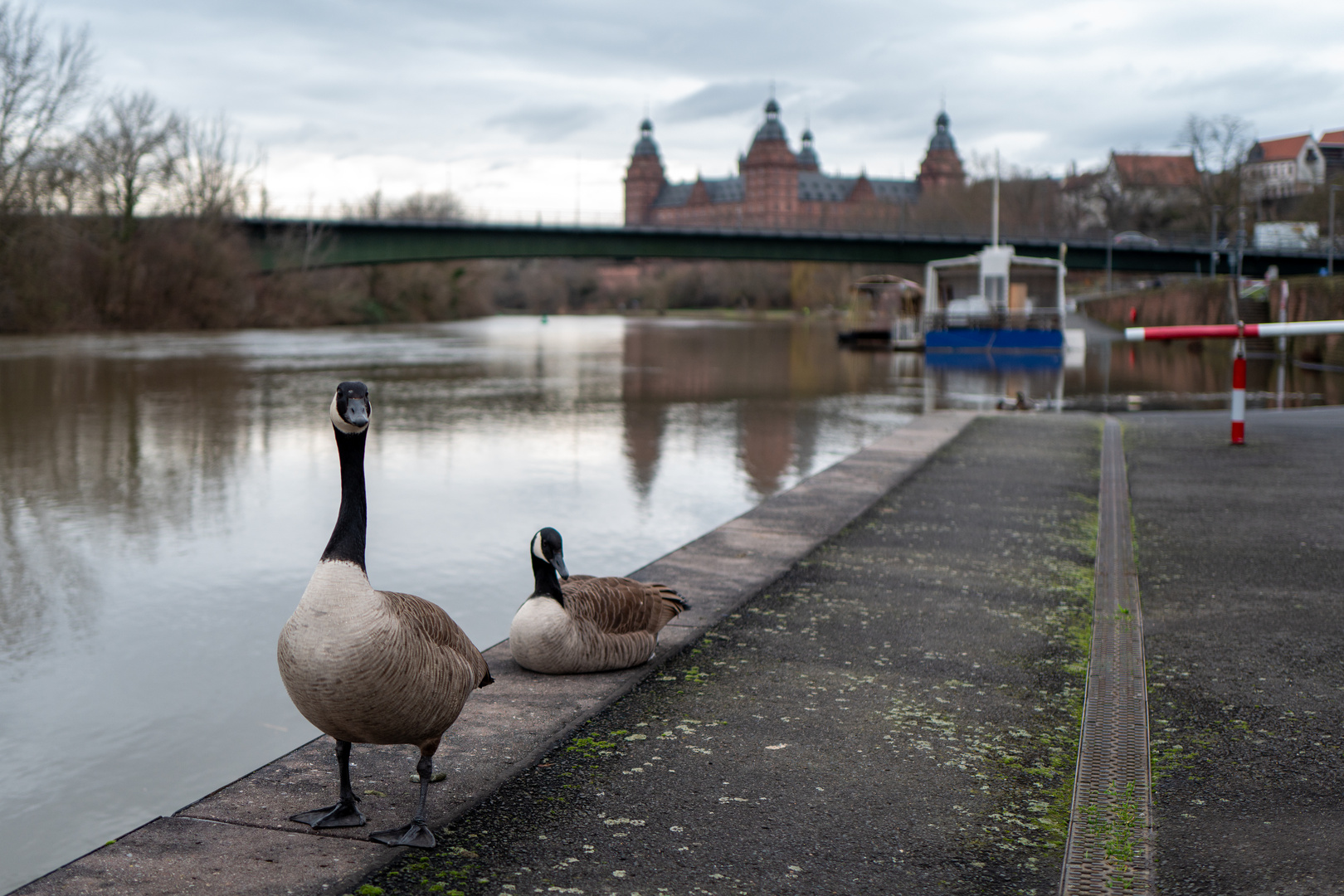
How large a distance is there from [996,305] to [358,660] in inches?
1951

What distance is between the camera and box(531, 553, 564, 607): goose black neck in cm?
530

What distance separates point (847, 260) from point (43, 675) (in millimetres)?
60603

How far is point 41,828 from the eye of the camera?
192 inches

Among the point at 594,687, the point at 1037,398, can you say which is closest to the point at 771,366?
the point at 1037,398

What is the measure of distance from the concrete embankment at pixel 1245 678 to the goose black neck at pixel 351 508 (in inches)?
101

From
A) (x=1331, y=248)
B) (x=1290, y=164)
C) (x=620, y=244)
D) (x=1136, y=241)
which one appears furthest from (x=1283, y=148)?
(x=620, y=244)

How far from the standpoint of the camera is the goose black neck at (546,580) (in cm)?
530

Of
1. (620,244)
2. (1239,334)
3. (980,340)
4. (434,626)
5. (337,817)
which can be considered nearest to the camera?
(337,817)

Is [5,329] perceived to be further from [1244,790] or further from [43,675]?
[1244,790]

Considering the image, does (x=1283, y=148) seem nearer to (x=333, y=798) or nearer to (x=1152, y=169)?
(x=1152, y=169)

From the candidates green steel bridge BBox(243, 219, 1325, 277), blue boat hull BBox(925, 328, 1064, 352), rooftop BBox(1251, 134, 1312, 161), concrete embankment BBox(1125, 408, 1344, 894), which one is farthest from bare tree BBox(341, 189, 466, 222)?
rooftop BBox(1251, 134, 1312, 161)

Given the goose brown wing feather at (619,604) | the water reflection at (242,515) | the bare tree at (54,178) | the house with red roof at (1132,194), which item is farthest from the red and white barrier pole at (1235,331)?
the house with red roof at (1132,194)

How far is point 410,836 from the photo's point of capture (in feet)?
12.0

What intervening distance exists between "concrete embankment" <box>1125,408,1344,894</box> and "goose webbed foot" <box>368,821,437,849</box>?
7.10 ft
